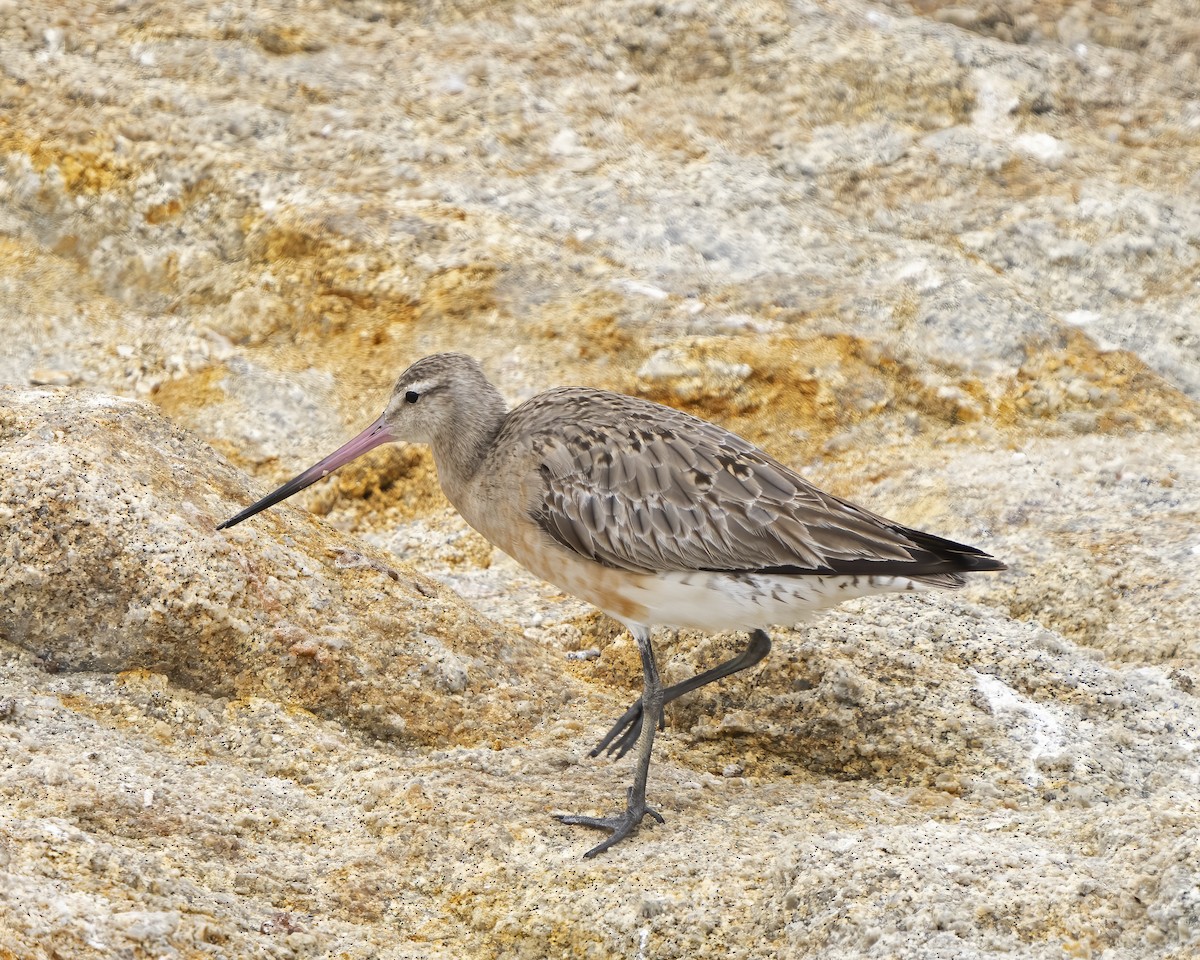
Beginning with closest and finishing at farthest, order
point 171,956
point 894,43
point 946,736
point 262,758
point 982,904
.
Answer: point 171,956 → point 982,904 → point 262,758 → point 946,736 → point 894,43

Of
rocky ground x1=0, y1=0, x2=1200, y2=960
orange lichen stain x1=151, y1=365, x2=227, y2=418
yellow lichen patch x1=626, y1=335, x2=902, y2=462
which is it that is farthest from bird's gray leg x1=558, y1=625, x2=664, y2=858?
orange lichen stain x1=151, y1=365, x2=227, y2=418

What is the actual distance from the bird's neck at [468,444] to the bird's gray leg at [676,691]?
1285 mm

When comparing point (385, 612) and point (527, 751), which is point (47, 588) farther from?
point (527, 751)

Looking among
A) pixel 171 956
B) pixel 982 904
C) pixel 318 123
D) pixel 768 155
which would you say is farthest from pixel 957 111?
pixel 171 956

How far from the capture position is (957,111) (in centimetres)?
1013

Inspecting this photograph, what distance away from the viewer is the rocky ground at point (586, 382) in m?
4.61

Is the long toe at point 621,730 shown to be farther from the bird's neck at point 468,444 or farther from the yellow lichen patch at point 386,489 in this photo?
the yellow lichen patch at point 386,489

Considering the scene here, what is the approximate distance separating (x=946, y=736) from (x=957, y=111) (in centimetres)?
590

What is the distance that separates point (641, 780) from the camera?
17.5 feet

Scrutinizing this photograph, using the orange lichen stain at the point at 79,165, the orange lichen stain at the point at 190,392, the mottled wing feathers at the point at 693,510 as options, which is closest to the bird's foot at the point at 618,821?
the mottled wing feathers at the point at 693,510

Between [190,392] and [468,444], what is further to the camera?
[190,392]

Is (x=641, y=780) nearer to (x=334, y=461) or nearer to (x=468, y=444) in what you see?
(x=468, y=444)

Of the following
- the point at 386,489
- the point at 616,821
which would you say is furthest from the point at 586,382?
the point at 616,821

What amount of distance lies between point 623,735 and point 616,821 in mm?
570
